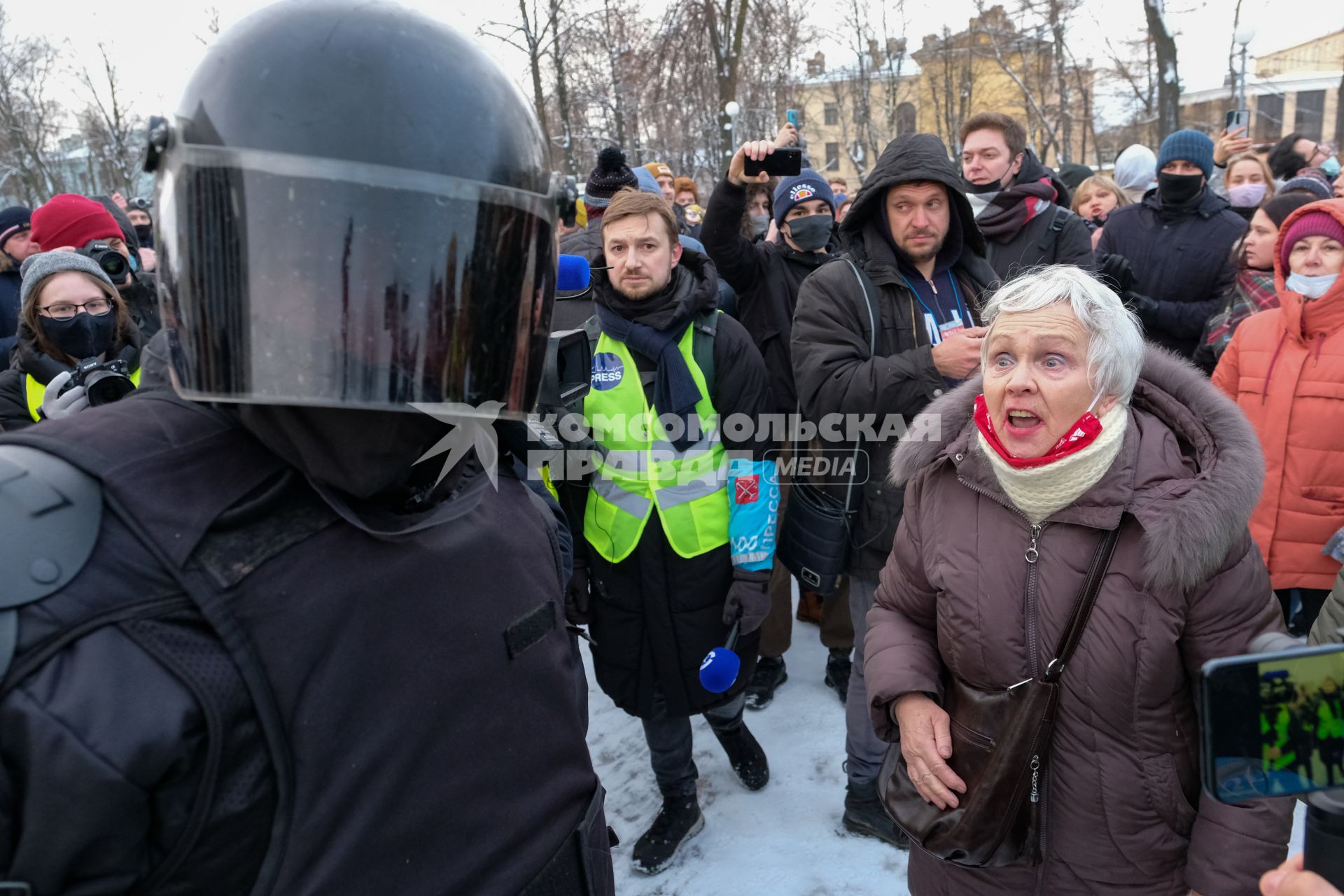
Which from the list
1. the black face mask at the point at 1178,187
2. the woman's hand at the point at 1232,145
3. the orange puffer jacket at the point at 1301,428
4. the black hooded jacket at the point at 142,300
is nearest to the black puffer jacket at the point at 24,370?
the black hooded jacket at the point at 142,300

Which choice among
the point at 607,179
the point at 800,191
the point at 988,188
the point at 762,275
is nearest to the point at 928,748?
the point at 762,275

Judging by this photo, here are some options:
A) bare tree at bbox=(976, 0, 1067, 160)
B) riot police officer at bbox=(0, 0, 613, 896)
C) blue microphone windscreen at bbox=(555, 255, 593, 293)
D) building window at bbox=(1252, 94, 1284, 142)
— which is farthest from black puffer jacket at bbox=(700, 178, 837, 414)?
building window at bbox=(1252, 94, 1284, 142)

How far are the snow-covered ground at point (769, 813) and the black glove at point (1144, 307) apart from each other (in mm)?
2410

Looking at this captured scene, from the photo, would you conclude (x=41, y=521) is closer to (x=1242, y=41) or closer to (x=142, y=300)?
(x=142, y=300)

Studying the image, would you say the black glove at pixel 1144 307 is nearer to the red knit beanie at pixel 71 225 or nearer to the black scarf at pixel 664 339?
the black scarf at pixel 664 339

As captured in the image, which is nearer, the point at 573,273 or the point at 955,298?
the point at 573,273

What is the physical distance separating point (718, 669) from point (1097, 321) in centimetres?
172

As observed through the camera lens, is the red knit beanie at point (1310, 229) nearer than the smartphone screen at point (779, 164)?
Yes

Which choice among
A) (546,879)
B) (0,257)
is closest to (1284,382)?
(546,879)

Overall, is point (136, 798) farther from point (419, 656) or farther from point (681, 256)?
point (681, 256)

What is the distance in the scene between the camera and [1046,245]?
11.8 ft

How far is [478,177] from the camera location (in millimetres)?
1072

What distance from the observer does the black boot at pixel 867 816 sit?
299 cm

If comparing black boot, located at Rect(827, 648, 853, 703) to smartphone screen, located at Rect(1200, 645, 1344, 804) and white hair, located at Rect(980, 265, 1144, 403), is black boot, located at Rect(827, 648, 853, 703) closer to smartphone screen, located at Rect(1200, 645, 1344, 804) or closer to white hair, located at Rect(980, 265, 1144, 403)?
white hair, located at Rect(980, 265, 1144, 403)
